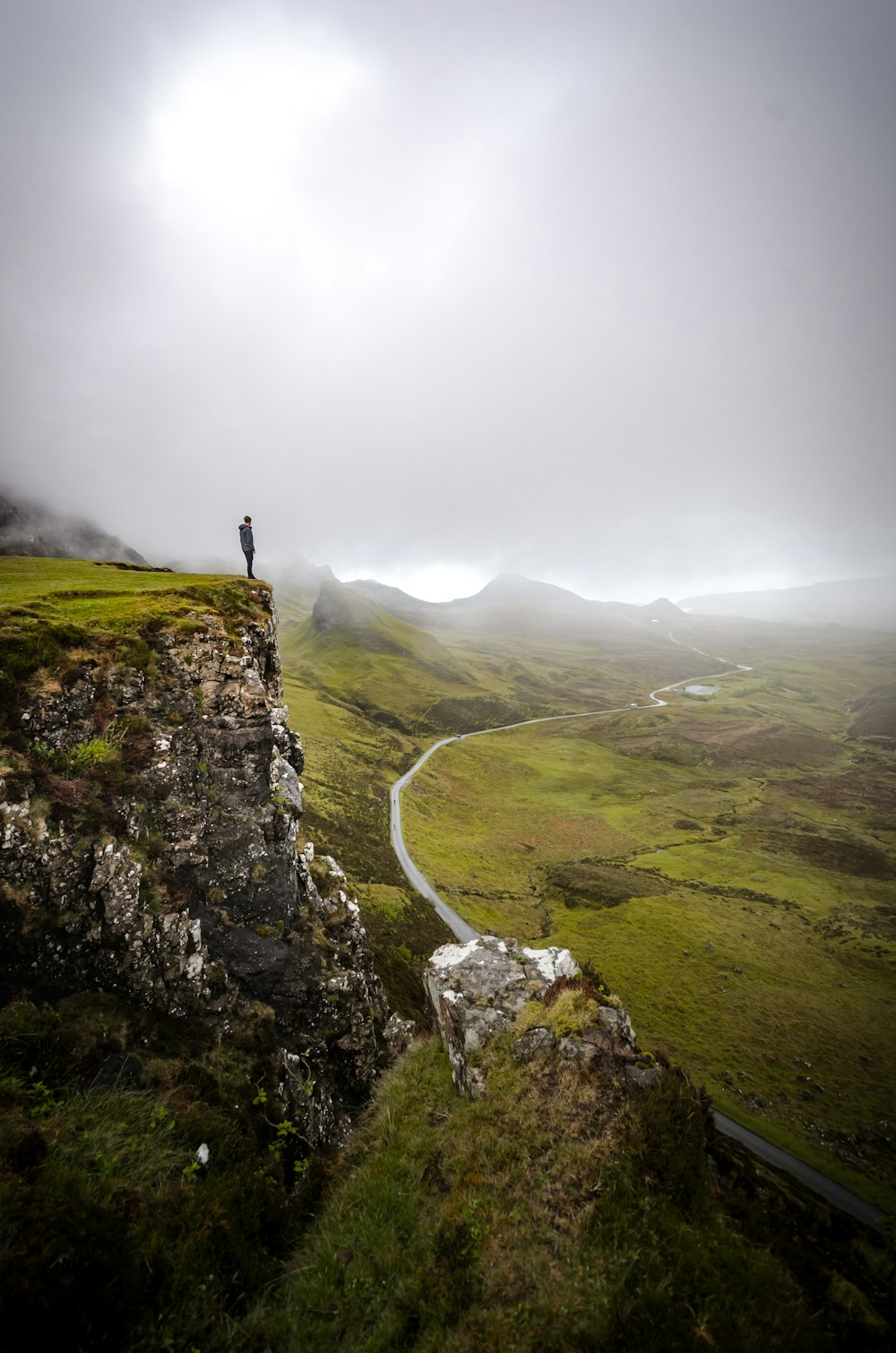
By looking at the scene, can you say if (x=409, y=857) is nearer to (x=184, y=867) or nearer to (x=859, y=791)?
(x=184, y=867)

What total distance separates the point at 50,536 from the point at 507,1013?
14941cm

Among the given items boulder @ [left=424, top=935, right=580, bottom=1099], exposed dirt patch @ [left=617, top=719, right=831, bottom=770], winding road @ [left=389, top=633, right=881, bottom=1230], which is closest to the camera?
boulder @ [left=424, top=935, right=580, bottom=1099]

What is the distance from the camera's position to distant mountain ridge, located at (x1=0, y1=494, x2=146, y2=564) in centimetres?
9012

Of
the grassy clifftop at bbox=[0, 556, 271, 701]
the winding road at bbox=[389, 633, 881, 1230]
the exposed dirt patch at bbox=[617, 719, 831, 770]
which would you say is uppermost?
the grassy clifftop at bbox=[0, 556, 271, 701]

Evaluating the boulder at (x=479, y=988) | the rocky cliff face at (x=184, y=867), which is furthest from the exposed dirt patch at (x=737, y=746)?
the rocky cliff face at (x=184, y=867)

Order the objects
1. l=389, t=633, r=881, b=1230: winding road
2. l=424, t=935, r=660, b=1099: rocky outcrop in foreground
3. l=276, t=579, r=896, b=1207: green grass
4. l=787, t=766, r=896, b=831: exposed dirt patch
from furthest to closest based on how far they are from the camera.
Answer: l=787, t=766, r=896, b=831: exposed dirt patch, l=276, t=579, r=896, b=1207: green grass, l=389, t=633, r=881, b=1230: winding road, l=424, t=935, r=660, b=1099: rocky outcrop in foreground

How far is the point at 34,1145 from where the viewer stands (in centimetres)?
768

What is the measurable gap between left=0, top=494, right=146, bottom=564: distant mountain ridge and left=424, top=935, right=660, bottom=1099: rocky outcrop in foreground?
265 feet

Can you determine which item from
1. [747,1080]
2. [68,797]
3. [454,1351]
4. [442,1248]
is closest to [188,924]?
[68,797]

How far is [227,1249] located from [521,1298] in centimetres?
524

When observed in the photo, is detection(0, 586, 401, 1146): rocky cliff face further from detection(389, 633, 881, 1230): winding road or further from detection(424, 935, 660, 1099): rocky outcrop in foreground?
detection(389, 633, 881, 1230): winding road

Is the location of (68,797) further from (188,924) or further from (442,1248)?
(442,1248)

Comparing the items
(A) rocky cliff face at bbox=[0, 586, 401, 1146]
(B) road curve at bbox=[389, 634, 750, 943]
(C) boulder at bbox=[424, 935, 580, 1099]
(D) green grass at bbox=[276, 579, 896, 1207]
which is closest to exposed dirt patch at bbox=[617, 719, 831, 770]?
(D) green grass at bbox=[276, 579, 896, 1207]

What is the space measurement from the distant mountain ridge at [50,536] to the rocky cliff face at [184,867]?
2774 inches
